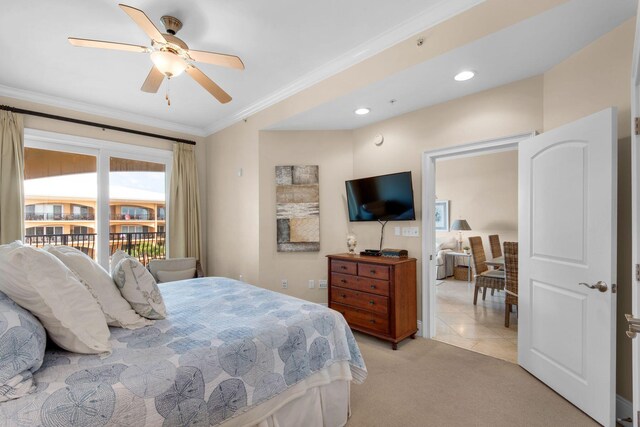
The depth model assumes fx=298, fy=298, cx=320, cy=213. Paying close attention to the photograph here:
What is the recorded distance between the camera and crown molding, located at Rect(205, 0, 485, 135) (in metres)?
2.14

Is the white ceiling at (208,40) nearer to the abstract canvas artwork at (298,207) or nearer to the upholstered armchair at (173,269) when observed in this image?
the abstract canvas artwork at (298,207)

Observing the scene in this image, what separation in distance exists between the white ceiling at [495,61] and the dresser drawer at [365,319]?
222 centimetres

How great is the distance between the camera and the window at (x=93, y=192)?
3645 millimetres

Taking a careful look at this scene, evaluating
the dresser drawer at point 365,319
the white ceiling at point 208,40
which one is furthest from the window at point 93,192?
the dresser drawer at point 365,319

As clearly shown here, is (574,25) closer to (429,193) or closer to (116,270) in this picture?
(429,193)

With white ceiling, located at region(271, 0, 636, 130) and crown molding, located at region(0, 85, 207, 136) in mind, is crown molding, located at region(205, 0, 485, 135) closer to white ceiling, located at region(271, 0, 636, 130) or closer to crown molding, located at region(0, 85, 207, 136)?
white ceiling, located at region(271, 0, 636, 130)

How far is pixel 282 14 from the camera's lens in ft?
7.32

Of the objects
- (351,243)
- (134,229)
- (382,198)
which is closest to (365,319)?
(351,243)

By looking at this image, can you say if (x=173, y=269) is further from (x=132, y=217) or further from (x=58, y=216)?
(x=58, y=216)

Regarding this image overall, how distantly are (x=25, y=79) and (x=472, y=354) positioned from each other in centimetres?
537

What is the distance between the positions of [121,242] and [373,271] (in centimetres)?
A: 357

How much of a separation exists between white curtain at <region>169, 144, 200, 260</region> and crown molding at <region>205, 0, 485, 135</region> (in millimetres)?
1517

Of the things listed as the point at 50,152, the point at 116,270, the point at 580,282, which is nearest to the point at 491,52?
the point at 580,282

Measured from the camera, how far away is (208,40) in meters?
2.52
